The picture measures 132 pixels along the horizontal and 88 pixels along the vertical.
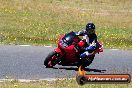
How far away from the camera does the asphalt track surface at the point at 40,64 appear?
13656 mm

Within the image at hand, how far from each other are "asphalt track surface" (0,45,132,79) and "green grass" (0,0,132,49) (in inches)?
78.2

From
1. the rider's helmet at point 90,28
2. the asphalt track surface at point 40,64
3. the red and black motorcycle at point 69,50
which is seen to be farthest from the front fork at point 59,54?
the rider's helmet at point 90,28

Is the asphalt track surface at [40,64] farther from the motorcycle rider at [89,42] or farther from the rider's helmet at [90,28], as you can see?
the rider's helmet at [90,28]

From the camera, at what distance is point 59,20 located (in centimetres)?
2764

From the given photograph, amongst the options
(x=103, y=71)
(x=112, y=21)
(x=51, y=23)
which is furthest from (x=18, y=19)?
(x=103, y=71)

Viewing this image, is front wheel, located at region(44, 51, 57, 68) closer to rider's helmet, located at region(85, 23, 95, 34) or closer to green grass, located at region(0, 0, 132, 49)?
rider's helmet, located at region(85, 23, 95, 34)

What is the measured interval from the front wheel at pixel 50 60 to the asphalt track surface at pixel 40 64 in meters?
0.20

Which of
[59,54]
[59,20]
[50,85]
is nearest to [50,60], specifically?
[59,54]

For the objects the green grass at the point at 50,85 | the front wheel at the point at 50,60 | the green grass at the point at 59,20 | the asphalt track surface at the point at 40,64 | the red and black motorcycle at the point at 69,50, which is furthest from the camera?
the green grass at the point at 59,20

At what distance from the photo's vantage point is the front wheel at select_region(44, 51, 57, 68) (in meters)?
13.6

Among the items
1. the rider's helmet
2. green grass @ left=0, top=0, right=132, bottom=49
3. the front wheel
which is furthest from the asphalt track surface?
green grass @ left=0, top=0, right=132, bottom=49

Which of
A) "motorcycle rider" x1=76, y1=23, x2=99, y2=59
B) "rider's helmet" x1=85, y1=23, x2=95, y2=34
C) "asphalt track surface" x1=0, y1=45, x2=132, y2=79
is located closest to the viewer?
"rider's helmet" x1=85, y1=23, x2=95, y2=34

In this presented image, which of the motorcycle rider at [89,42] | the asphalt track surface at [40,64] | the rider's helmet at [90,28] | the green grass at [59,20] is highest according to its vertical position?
the rider's helmet at [90,28]

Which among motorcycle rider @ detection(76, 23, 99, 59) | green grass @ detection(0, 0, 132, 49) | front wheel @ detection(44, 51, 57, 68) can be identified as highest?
motorcycle rider @ detection(76, 23, 99, 59)
